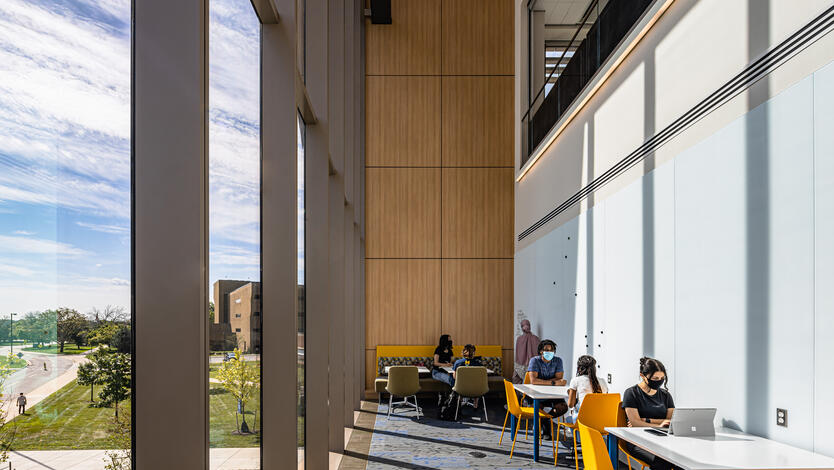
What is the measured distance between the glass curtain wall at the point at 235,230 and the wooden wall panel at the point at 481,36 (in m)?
8.72

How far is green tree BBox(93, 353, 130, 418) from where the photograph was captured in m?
1.62

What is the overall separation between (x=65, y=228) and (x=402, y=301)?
1014 cm

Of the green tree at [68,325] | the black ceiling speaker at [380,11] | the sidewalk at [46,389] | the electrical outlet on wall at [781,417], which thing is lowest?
the electrical outlet on wall at [781,417]

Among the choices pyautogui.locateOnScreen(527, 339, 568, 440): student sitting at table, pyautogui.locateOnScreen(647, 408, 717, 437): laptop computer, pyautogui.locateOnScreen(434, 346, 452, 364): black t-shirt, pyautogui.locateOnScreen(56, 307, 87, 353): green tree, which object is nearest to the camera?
pyautogui.locateOnScreen(56, 307, 87, 353): green tree

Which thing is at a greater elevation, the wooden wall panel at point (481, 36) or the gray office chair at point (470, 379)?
the wooden wall panel at point (481, 36)

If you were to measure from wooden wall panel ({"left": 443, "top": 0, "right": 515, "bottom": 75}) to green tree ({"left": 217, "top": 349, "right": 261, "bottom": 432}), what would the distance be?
31.2ft

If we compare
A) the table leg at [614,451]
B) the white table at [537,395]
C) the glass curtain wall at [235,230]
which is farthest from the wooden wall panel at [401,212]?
the glass curtain wall at [235,230]

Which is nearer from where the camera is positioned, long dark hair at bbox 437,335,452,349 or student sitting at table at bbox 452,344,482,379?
student sitting at table at bbox 452,344,482,379

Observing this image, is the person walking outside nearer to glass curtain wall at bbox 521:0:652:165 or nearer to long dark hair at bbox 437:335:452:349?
glass curtain wall at bbox 521:0:652:165

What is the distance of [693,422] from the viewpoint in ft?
12.5

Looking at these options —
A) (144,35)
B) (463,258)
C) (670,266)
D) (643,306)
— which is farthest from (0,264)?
(463,258)

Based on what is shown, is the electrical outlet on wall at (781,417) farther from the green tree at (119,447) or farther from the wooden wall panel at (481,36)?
the wooden wall panel at (481,36)

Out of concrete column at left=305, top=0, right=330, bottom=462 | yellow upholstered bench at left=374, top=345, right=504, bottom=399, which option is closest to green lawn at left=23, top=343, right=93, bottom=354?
concrete column at left=305, top=0, right=330, bottom=462

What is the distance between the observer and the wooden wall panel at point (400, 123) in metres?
11.5
